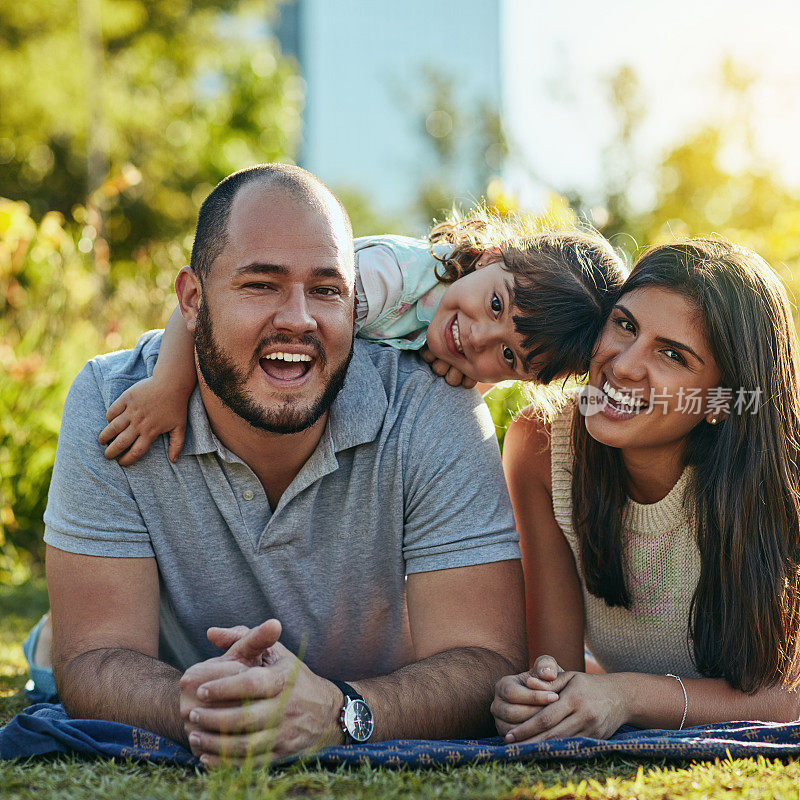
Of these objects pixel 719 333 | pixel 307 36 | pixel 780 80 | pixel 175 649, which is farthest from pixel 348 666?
pixel 307 36

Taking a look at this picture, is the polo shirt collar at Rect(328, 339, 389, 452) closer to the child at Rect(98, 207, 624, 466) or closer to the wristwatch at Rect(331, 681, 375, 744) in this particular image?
the child at Rect(98, 207, 624, 466)

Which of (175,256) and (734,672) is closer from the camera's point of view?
(734,672)

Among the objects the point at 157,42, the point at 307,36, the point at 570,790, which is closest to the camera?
the point at 570,790

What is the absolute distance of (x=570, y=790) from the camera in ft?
6.89

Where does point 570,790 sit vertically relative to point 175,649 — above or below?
below

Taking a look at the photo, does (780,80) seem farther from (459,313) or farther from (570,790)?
(570,790)

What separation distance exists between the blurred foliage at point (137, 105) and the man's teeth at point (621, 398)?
60.3 feet

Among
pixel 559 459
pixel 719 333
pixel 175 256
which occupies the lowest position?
pixel 559 459

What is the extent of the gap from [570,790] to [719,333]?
4.24ft

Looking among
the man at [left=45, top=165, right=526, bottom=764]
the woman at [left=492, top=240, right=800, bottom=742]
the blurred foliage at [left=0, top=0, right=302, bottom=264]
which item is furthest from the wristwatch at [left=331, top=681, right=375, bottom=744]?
the blurred foliage at [left=0, top=0, right=302, bottom=264]

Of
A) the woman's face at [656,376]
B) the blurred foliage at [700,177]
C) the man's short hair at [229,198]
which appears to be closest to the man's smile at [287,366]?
the man's short hair at [229,198]

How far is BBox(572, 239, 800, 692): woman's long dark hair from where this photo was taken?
2684 millimetres

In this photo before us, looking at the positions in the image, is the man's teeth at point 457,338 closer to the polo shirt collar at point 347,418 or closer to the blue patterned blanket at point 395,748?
the polo shirt collar at point 347,418

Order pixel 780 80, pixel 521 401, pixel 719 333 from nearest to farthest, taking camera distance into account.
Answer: pixel 719 333, pixel 521 401, pixel 780 80
